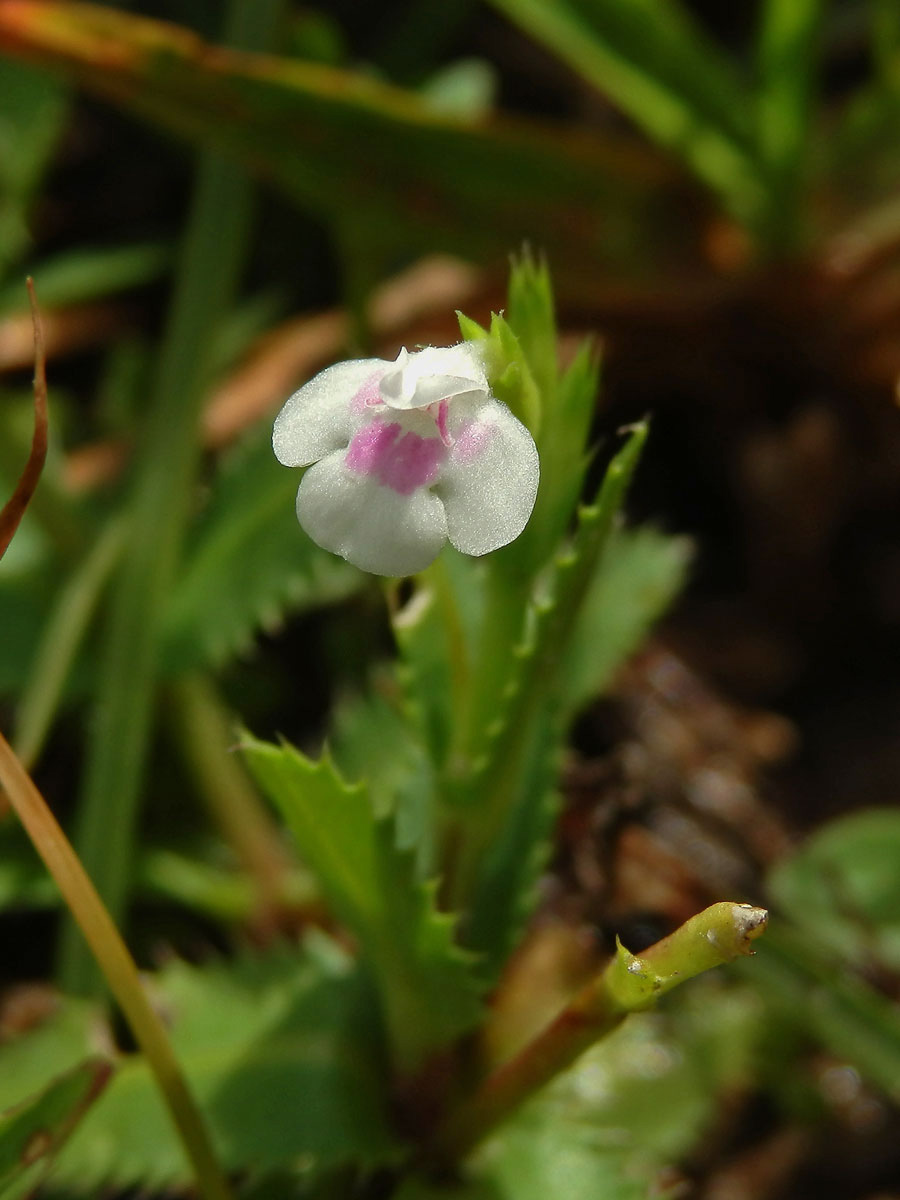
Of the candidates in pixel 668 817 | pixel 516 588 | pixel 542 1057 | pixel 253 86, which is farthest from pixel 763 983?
pixel 253 86

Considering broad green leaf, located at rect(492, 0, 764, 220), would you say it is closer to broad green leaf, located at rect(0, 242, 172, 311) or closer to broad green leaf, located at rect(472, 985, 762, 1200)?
broad green leaf, located at rect(0, 242, 172, 311)

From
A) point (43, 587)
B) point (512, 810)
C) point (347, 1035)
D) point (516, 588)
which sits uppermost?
point (43, 587)

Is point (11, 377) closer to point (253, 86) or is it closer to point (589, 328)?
point (253, 86)

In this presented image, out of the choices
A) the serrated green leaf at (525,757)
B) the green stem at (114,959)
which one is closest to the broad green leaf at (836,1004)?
the serrated green leaf at (525,757)

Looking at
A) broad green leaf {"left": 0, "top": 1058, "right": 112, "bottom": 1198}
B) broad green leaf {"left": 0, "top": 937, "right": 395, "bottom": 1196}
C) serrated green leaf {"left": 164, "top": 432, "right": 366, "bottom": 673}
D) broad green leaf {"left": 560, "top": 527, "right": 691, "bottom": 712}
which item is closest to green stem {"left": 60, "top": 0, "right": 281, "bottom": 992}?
serrated green leaf {"left": 164, "top": 432, "right": 366, "bottom": 673}

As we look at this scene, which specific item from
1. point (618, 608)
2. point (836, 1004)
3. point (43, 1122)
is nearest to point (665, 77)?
point (618, 608)

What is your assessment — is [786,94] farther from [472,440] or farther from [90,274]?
[472,440]
